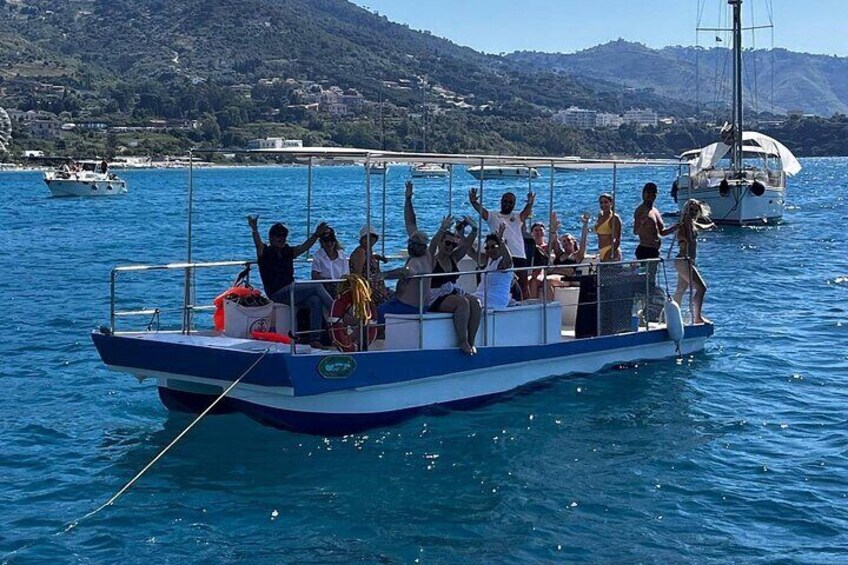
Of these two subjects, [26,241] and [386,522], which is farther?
[26,241]

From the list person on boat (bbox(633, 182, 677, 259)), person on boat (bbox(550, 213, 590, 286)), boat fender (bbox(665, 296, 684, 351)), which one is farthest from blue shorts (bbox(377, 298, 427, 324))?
person on boat (bbox(633, 182, 677, 259))

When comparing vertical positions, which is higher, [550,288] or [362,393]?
[550,288]

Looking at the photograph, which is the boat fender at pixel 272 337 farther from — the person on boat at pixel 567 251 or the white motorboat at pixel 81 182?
the white motorboat at pixel 81 182

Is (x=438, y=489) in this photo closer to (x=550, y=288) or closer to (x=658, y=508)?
(x=658, y=508)

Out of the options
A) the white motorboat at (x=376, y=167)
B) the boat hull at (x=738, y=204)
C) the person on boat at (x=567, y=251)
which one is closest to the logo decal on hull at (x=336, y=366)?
the white motorboat at (x=376, y=167)

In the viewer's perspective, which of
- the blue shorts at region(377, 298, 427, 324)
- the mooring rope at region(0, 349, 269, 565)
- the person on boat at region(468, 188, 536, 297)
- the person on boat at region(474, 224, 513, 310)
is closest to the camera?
the mooring rope at region(0, 349, 269, 565)

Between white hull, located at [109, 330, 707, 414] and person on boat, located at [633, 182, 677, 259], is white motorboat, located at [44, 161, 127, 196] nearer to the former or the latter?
person on boat, located at [633, 182, 677, 259]

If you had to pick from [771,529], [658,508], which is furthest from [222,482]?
[771,529]

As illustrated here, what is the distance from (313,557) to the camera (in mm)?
9641

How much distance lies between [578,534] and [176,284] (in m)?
20.2

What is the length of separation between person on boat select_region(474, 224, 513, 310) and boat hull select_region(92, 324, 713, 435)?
0.62m

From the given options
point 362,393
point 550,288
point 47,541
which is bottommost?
point 47,541

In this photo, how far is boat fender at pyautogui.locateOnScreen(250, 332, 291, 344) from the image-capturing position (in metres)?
13.0

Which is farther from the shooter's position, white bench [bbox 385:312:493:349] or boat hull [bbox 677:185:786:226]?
boat hull [bbox 677:185:786:226]
